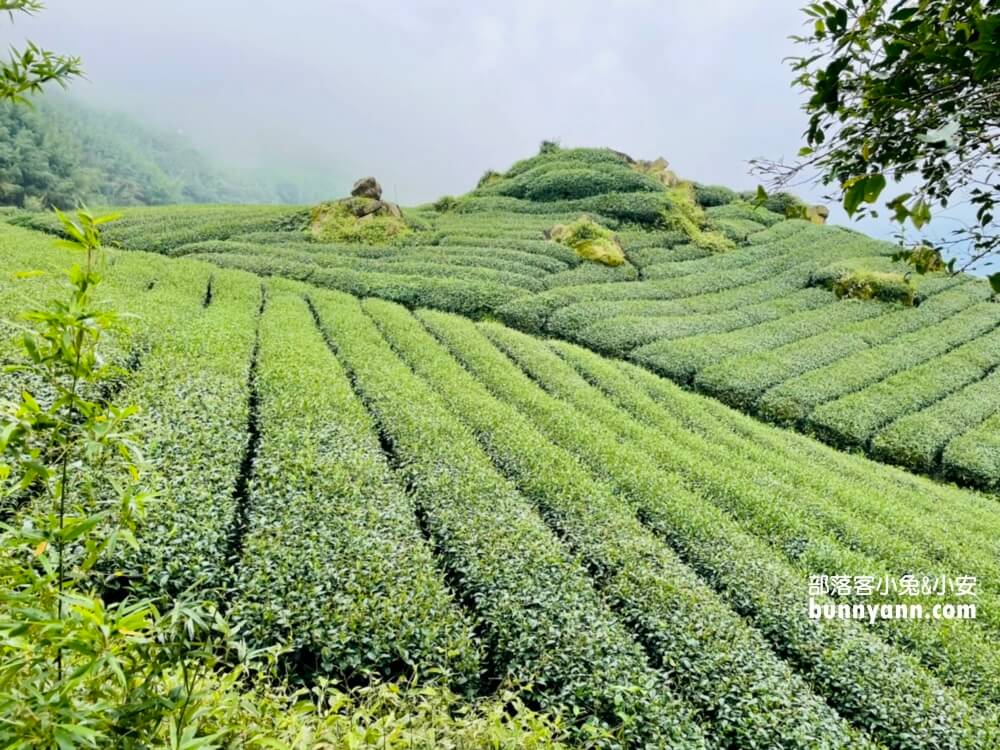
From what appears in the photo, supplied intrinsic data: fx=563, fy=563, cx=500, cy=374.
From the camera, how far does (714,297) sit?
22.9 metres

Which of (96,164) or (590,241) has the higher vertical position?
(96,164)

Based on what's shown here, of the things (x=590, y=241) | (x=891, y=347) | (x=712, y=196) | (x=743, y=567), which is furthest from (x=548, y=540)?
(x=712, y=196)

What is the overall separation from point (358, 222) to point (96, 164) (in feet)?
241

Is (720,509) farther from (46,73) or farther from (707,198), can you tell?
(707,198)

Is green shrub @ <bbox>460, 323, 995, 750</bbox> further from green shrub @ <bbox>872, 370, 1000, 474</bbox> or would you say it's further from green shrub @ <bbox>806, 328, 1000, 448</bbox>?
green shrub @ <bbox>872, 370, 1000, 474</bbox>

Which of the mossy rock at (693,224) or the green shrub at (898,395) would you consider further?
the mossy rock at (693,224)

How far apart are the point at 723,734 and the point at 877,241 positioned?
32768 mm

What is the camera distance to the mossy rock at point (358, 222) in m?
25.5

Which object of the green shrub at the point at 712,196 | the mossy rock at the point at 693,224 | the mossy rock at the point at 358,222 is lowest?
the mossy rock at the point at 358,222

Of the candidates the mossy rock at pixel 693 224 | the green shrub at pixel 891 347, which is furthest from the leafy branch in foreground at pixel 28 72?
the mossy rock at pixel 693 224

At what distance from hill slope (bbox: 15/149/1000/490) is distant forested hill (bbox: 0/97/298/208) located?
11.1 m

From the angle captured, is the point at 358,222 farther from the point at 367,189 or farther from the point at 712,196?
the point at 712,196

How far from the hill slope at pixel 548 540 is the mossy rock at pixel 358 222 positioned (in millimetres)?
13031

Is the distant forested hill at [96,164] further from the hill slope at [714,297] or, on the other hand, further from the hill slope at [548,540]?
the hill slope at [548,540]
